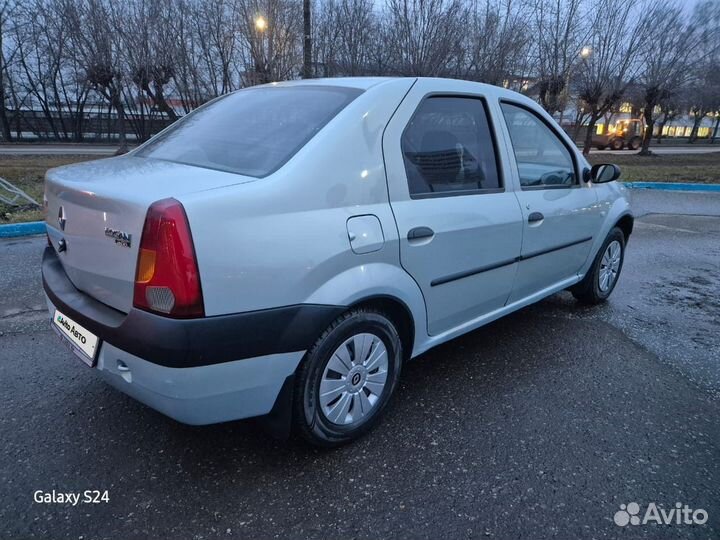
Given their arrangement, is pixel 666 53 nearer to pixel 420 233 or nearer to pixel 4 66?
pixel 420 233

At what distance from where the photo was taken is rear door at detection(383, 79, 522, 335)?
2424 mm

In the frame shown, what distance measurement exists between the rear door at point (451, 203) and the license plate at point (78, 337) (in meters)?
1.39

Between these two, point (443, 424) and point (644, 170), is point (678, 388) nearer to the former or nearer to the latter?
point (443, 424)

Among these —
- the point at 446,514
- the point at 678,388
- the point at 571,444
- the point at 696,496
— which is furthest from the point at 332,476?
the point at 678,388

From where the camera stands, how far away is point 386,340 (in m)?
2.43

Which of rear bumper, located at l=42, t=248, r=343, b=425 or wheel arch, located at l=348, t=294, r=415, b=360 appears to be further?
wheel arch, located at l=348, t=294, r=415, b=360

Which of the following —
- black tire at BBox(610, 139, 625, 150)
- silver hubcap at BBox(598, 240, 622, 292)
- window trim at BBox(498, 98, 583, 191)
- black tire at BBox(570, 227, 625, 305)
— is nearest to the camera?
window trim at BBox(498, 98, 583, 191)

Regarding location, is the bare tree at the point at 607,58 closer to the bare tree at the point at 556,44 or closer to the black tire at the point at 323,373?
the bare tree at the point at 556,44

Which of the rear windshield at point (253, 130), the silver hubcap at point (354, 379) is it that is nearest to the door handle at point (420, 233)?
the silver hubcap at point (354, 379)

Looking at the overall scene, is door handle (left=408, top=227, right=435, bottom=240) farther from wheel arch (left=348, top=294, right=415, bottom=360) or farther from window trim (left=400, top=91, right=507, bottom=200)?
wheel arch (left=348, top=294, right=415, bottom=360)

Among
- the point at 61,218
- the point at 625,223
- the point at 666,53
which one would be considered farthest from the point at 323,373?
the point at 666,53

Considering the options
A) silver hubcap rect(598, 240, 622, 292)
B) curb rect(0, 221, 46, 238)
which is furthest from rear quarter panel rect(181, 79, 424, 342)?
curb rect(0, 221, 46, 238)

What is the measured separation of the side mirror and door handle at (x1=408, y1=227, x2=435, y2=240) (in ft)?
6.52

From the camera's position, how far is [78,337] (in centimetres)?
219
